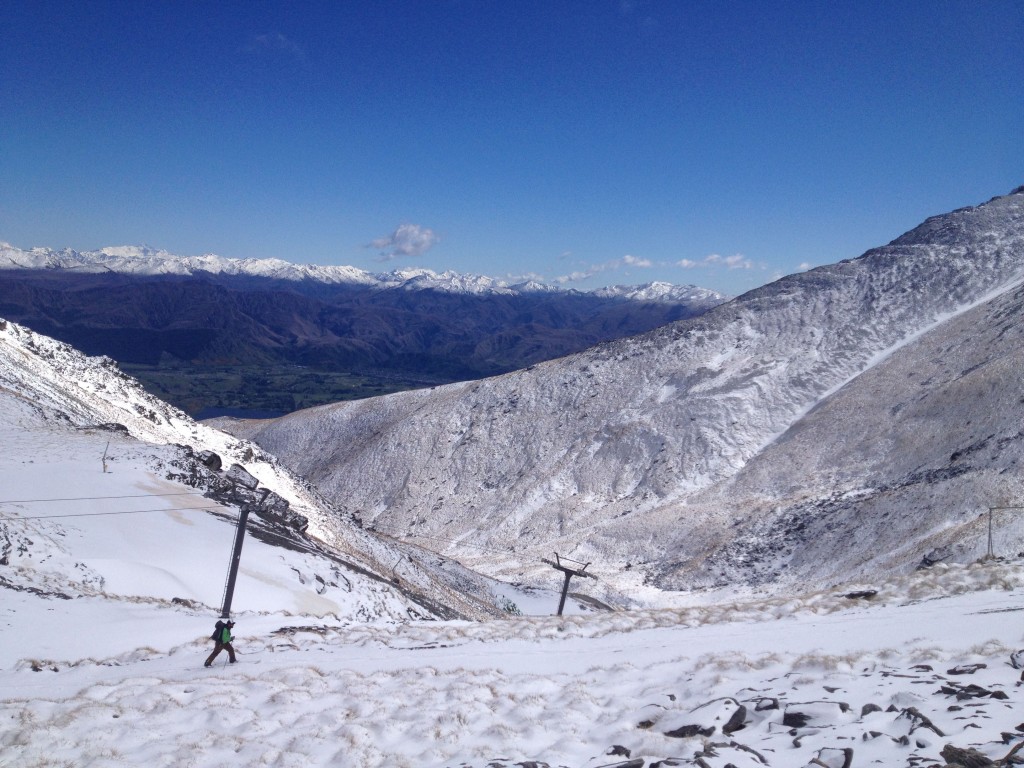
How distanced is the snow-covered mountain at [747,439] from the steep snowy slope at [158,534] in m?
20.2

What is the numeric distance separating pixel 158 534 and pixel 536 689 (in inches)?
674

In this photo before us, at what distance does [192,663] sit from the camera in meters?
13.0

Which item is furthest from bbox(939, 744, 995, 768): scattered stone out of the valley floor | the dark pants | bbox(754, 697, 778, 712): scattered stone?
the dark pants

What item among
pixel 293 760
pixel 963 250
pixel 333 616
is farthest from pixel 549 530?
pixel 963 250

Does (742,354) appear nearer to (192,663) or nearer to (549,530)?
(549,530)

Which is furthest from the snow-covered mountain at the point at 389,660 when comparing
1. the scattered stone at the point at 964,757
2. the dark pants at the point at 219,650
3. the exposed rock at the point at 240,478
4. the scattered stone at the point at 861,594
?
the exposed rock at the point at 240,478

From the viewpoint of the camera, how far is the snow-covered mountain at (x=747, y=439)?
143ft

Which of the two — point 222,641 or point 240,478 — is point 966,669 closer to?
point 222,641

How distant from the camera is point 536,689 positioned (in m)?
11.0

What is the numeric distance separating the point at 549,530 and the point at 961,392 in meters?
36.9

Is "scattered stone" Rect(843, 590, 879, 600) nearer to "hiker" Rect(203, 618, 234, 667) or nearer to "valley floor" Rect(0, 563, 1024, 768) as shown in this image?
"valley floor" Rect(0, 563, 1024, 768)

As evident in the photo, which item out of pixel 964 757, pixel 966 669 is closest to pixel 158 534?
pixel 966 669

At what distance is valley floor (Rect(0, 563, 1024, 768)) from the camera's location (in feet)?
26.3

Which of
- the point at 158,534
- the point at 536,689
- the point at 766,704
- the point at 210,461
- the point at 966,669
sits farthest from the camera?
the point at 210,461
